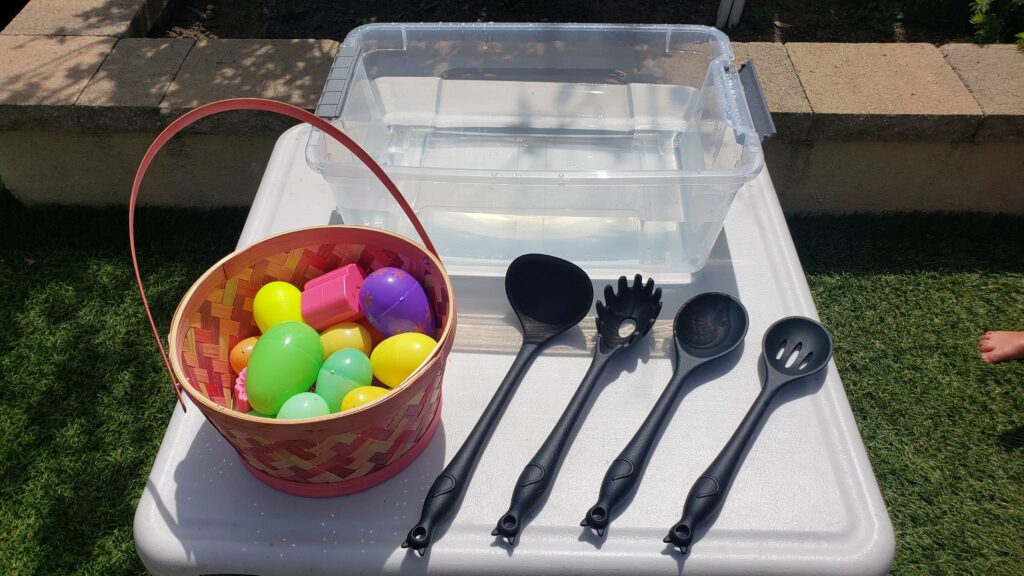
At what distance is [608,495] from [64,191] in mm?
2004

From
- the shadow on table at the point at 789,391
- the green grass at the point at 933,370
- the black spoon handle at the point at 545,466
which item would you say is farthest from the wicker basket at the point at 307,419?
the green grass at the point at 933,370

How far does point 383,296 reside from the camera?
78 cm

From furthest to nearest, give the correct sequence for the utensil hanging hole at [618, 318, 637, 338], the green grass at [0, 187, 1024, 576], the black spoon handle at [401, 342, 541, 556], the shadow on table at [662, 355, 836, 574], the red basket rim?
the green grass at [0, 187, 1024, 576] < the utensil hanging hole at [618, 318, 637, 338] < the shadow on table at [662, 355, 836, 574] < the black spoon handle at [401, 342, 541, 556] < the red basket rim

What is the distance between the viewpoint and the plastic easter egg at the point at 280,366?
0.73 meters

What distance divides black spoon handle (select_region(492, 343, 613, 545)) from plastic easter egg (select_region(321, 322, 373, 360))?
0.24 metres

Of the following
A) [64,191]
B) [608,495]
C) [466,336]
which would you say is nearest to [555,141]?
[466,336]

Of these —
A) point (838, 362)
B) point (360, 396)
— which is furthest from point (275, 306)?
point (838, 362)

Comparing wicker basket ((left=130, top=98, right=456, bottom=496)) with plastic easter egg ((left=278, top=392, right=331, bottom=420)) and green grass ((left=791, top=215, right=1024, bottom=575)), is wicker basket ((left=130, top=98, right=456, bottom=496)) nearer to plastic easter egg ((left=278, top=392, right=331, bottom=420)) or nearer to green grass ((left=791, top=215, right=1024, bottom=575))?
plastic easter egg ((left=278, top=392, right=331, bottom=420))

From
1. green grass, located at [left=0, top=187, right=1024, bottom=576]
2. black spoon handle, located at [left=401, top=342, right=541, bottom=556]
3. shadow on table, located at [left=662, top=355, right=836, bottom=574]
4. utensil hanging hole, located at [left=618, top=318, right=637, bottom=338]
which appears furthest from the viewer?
green grass, located at [left=0, top=187, right=1024, bottom=576]

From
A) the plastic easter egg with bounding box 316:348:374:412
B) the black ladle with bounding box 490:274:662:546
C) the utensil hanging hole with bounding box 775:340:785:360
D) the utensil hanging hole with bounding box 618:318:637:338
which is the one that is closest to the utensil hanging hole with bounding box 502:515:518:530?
the black ladle with bounding box 490:274:662:546

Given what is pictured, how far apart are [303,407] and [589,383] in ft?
1.12

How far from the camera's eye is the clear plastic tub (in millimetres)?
958

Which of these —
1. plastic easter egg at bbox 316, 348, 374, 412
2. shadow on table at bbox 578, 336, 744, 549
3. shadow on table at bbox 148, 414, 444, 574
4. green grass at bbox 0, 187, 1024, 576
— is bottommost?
→ green grass at bbox 0, 187, 1024, 576

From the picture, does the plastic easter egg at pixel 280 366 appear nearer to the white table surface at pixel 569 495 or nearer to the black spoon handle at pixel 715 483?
the white table surface at pixel 569 495
